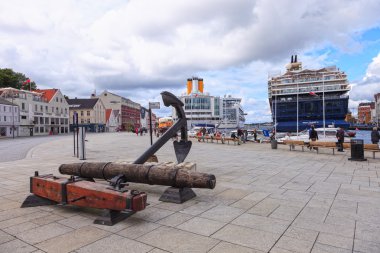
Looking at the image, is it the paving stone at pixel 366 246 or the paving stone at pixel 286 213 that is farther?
the paving stone at pixel 286 213

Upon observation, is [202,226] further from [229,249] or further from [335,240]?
[335,240]

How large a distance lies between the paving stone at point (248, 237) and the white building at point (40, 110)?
71.0 meters

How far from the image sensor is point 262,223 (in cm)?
453

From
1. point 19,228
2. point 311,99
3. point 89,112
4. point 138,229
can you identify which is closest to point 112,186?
point 138,229

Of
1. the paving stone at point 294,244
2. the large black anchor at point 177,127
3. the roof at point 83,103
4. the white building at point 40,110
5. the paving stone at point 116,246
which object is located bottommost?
the paving stone at point 294,244

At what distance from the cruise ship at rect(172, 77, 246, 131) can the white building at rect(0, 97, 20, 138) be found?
159 feet

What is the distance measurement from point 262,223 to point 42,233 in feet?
10.6

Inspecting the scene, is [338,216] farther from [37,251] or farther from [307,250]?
[37,251]

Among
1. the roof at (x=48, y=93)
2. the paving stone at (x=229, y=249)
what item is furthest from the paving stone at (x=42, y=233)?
the roof at (x=48, y=93)

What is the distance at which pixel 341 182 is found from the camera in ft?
26.1

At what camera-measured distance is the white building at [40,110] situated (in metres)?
65.0

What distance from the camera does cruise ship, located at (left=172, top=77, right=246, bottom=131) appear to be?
100 meters

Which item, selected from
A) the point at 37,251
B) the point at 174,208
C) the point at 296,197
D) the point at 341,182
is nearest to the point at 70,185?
the point at 37,251

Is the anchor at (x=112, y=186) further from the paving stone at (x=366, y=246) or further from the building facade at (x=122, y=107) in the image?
the building facade at (x=122, y=107)
